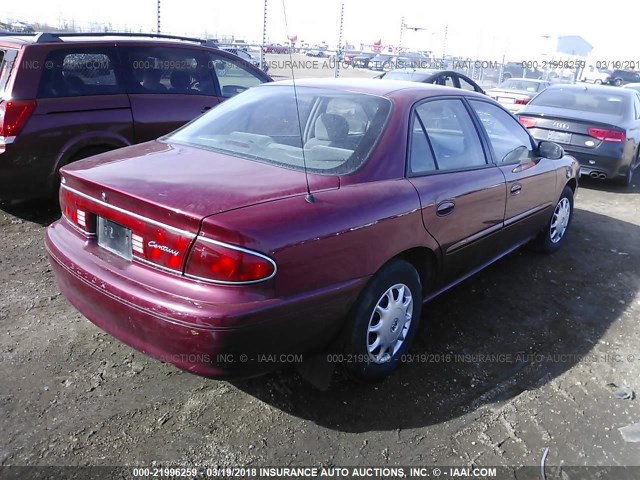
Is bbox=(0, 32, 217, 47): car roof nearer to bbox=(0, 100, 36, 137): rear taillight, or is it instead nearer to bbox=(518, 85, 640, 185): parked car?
bbox=(0, 100, 36, 137): rear taillight

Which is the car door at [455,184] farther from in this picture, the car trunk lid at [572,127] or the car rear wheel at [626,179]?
the car rear wheel at [626,179]

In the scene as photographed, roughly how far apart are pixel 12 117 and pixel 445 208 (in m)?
3.82

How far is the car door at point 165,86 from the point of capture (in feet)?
18.2

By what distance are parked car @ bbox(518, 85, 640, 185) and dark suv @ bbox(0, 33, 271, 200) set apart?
4.93 metres

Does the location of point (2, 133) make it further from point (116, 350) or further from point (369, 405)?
point (369, 405)

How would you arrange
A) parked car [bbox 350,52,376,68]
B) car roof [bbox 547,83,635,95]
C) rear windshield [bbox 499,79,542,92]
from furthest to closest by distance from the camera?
parked car [bbox 350,52,376,68], rear windshield [bbox 499,79,542,92], car roof [bbox 547,83,635,95]

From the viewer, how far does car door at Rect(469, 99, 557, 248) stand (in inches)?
153

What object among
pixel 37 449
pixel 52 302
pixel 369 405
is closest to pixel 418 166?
pixel 369 405

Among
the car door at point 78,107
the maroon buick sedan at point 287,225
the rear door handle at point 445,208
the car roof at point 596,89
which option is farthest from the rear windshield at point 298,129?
the car roof at point 596,89

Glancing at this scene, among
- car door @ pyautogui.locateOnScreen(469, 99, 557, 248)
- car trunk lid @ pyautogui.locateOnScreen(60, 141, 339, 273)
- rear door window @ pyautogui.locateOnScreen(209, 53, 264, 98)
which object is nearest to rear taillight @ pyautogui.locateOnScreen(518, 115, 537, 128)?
car door @ pyautogui.locateOnScreen(469, 99, 557, 248)

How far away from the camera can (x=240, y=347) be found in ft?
7.21

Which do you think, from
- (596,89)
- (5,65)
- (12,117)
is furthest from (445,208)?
(596,89)

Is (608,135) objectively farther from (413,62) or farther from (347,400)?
Answer: (413,62)

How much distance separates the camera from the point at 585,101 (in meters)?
8.43
